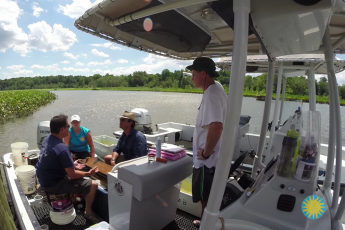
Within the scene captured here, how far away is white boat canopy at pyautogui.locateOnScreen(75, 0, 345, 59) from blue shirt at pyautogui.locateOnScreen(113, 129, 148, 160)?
46.4 inches

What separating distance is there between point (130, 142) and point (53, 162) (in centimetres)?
101

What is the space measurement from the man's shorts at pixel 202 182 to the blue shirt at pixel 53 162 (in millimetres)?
1283

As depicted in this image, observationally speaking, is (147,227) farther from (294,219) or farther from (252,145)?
(252,145)

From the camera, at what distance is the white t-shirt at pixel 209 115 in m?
1.63

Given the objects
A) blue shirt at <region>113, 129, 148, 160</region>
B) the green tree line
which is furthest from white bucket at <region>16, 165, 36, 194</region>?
the green tree line

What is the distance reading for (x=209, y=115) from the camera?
165 centimetres

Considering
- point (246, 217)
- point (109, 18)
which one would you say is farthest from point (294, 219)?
point (109, 18)

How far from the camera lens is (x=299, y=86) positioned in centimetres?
489

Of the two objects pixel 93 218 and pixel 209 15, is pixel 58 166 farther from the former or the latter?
pixel 209 15

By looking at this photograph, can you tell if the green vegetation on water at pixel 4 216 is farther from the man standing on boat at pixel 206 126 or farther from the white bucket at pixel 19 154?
the white bucket at pixel 19 154

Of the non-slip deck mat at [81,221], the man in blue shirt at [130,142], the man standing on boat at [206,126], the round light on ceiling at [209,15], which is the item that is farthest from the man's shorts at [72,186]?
the round light on ceiling at [209,15]

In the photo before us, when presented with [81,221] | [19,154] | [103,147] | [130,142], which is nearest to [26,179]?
[19,154]

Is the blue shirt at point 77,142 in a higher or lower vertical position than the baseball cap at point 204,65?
lower

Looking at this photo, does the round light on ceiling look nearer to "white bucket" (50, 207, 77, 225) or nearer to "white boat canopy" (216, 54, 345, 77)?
"white boat canopy" (216, 54, 345, 77)
